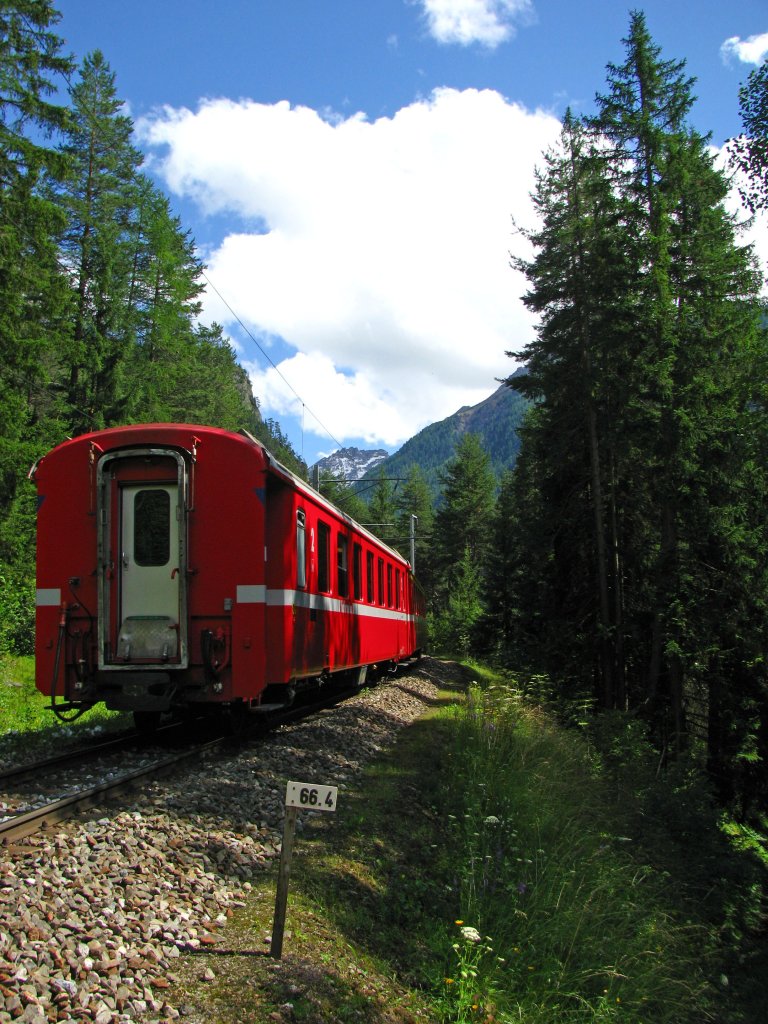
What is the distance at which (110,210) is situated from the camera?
24375 mm

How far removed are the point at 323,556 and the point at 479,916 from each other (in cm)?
581

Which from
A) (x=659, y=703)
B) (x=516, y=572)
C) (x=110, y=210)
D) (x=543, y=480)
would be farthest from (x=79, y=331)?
(x=659, y=703)

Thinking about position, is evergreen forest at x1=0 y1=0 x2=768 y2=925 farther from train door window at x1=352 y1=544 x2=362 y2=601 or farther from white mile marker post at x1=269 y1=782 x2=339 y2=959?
white mile marker post at x1=269 y1=782 x2=339 y2=959

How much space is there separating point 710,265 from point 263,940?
1561 cm

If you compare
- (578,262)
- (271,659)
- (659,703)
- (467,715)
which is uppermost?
(578,262)

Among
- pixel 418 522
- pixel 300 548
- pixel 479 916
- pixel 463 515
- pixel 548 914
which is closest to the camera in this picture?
pixel 479 916

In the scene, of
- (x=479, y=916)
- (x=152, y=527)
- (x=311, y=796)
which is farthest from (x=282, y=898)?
(x=152, y=527)

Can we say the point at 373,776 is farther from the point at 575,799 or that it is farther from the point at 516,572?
the point at 516,572

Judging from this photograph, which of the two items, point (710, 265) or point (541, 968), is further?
point (710, 265)

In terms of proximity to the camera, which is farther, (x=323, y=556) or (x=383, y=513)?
(x=383, y=513)

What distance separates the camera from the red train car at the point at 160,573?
7.34 meters

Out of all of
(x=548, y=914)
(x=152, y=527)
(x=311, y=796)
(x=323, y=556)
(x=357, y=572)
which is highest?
(x=152, y=527)

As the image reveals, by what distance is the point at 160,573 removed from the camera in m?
7.58

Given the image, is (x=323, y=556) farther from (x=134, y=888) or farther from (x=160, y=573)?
(x=134, y=888)
